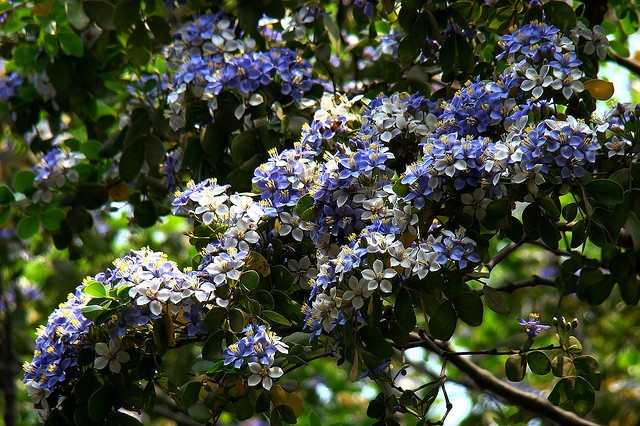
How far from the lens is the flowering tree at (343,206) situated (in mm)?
1896

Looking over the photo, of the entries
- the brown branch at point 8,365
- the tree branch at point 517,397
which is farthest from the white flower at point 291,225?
the brown branch at point 8,365

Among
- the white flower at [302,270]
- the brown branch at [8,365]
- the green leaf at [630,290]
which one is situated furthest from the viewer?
the brown branch at [8,365]

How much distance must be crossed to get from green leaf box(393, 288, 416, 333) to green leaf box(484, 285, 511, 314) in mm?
220

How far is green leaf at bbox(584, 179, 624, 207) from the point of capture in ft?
6.19

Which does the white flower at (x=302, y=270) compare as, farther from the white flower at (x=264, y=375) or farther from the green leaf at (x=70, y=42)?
the green leaf at (x=70, y=42)

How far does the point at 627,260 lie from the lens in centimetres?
261

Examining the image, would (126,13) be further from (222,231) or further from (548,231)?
(548,231)

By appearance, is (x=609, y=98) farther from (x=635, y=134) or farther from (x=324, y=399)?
(x=324, y=399)

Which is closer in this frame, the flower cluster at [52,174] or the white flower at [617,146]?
the white flower at [617,146]

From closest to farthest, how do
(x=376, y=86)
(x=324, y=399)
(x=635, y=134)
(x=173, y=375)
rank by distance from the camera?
(x=635, y=134), (x=376, y=86), (x=173, y=375), (x=324, y=399)

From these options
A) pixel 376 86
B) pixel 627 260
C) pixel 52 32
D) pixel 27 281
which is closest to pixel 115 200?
pixel 52 32

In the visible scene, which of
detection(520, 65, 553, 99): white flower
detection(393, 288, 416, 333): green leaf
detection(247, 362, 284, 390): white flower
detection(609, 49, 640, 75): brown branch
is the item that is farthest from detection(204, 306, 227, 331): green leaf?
detection(609, 49, 640, 75): brown branch

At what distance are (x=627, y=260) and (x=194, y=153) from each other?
1.28 metres

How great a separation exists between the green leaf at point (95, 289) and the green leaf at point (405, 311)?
24.4 inches
